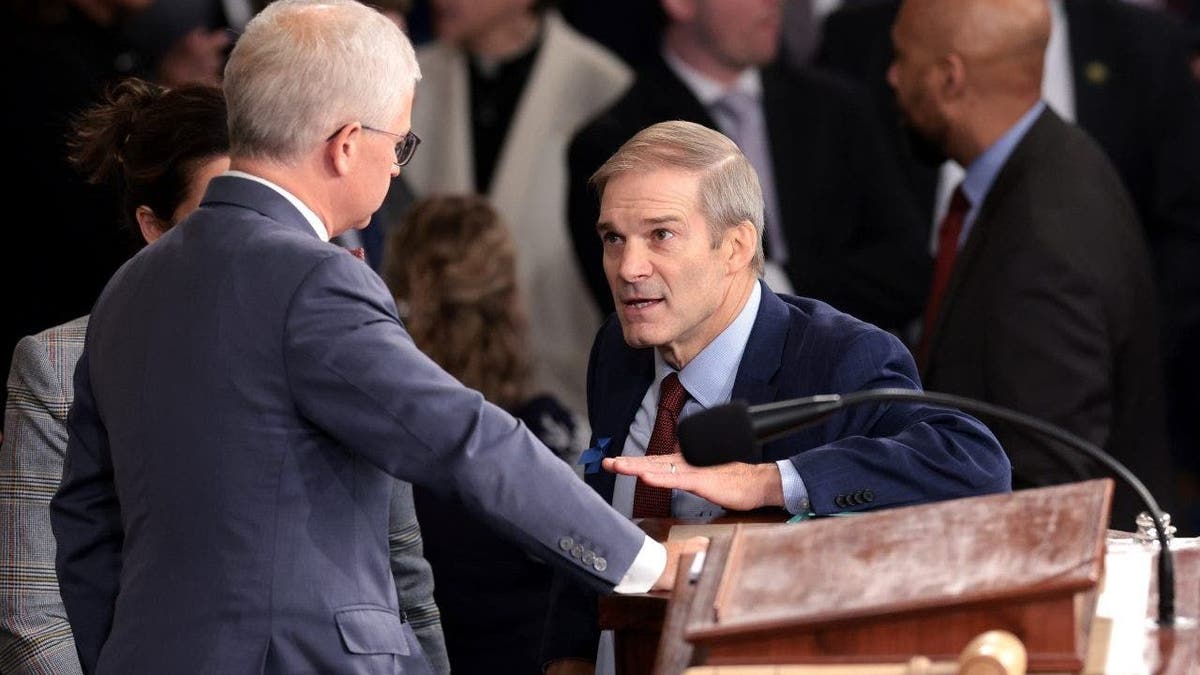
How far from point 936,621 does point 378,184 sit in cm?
101

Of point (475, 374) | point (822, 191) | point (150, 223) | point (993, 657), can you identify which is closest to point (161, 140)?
point (150, 223)

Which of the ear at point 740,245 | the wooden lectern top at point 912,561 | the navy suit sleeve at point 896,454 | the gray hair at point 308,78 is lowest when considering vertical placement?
the navy suit sleeve at point 896,454

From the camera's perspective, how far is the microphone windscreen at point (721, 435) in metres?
2.16

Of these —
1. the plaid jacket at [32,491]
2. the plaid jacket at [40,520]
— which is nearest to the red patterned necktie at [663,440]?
the plaid jacket at [40,520]

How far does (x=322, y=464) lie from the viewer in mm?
2373

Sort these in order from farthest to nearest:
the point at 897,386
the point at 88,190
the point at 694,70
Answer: the point at 694,70 → the point at 88,190 → the point at 897,386

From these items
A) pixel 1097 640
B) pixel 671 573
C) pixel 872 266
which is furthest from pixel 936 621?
pixel 872 266

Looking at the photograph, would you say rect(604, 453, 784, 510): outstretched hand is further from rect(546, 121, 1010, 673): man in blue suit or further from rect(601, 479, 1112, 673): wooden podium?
rect(601, 479, 1112, 673): wooden podium

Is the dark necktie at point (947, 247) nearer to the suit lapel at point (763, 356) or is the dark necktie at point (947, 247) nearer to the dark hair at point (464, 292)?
the dark hair at point (464, 292)

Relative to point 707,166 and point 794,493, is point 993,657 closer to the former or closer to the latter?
point 794,493

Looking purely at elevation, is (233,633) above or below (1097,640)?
below

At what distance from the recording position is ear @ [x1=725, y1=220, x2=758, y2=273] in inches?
115

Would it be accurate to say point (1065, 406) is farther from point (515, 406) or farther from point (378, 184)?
point (378, 184)

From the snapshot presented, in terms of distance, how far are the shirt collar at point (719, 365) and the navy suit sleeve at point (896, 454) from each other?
0.18 m
